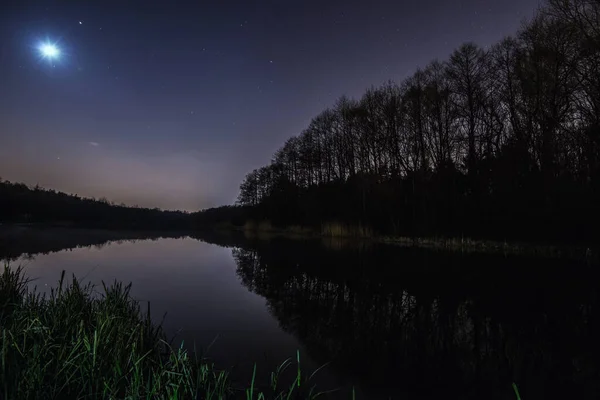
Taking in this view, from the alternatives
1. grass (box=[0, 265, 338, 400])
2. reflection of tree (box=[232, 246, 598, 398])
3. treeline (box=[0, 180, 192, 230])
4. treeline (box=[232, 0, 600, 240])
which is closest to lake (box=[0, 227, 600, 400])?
reflection of tree (box=[232, 246, 598, 398])

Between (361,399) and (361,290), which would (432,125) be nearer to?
(361,290)

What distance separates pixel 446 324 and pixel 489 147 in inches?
818

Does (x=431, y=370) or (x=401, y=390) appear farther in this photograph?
(x=431, y=370)

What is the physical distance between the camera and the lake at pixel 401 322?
3777mm

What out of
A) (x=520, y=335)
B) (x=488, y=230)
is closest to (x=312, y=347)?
(x=520, y=335)

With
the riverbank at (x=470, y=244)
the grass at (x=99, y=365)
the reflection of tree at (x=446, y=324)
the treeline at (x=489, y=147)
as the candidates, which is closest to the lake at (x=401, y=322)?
the reflection of tree at (x=446, y=324)

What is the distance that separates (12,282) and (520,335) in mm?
8251

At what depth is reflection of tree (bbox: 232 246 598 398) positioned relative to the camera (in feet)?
12.8

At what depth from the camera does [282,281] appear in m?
10.2

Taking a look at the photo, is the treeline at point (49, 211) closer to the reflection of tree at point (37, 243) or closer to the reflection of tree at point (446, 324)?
the reflection of tree at point (37, 243)

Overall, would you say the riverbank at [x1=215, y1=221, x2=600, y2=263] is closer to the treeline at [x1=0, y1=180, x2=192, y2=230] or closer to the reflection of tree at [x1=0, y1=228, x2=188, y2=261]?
the reflection of tree at [x1=0, y1=228, x2=188, y2=261]

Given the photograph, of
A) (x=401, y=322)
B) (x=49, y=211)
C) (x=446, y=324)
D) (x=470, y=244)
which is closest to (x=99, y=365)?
(x=401, y=322)

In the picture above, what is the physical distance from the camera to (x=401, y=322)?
19.5 feet

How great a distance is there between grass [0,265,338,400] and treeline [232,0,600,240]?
16576mm
